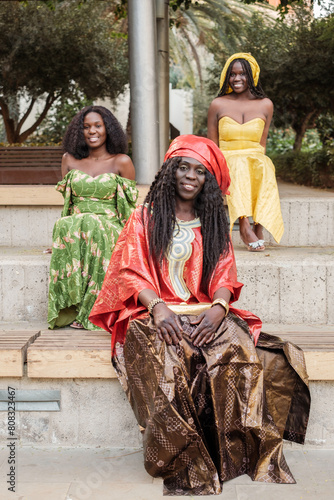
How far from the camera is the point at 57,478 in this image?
320 cm

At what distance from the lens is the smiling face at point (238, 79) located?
5.54 meters

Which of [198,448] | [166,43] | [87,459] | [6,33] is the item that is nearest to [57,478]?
[87,459]

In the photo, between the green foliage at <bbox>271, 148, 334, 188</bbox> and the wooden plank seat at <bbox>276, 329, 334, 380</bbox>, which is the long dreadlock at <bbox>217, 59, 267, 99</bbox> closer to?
the green foliage at <bbox>271, 148, 334, 188</bbox>

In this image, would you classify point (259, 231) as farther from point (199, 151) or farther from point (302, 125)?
point (302, 125)

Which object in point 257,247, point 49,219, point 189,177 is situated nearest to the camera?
point 189,177

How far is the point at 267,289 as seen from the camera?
4.52 m

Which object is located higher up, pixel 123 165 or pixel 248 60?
pixel 248 60

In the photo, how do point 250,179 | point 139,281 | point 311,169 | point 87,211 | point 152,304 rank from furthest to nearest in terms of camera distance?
point 311,169, point 250,179, point 87,211, point 139,281, point 152,304

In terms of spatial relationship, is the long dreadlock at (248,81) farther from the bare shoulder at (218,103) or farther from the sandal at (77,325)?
the sandal at (77,325)

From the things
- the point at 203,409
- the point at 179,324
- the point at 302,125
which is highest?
the point at 302,125

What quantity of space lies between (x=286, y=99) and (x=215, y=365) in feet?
36.0

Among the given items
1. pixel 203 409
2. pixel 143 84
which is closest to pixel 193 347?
pixel 203 409

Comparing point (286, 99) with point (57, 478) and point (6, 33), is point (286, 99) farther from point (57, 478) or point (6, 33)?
point (57, 478)

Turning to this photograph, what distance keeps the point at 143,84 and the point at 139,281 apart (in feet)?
12.8
